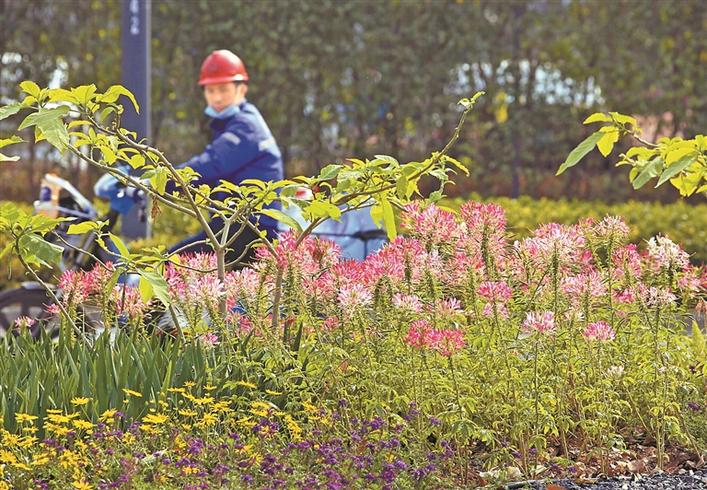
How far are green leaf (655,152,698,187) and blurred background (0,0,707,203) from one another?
32.7ft

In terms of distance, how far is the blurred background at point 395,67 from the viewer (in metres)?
14.0

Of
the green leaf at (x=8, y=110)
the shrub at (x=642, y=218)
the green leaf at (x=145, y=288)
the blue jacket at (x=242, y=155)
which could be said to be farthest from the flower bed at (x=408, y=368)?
the shrub at (x=642, y=218)

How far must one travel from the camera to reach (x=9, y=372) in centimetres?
436

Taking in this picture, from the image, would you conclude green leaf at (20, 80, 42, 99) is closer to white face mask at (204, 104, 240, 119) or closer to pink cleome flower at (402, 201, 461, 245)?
pink cleome flower at (402, 201, 461, 245)

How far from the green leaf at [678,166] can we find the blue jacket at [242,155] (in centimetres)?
268

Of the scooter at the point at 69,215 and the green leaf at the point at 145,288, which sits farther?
the scooter at the point at 69,215

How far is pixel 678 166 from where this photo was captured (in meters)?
4.10

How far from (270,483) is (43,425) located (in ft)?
2.81

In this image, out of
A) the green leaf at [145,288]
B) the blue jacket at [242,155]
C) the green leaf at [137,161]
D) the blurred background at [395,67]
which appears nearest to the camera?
the green leaf at [145,288]

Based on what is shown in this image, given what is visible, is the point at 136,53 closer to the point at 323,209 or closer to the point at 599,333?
the point at 323,209

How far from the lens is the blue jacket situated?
645 centimetres

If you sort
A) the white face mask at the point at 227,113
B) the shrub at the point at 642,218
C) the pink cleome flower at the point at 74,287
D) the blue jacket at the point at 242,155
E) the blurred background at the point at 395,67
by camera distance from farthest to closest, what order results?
the blurred background at the point at 395,67 → the shrub at the point at 642,218 → the white face mask at the point at 227,113 → the blue jacket at the point at 242,155 → the pink cleome flower at the point at 74,287

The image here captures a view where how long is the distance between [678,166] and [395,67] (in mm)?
10259

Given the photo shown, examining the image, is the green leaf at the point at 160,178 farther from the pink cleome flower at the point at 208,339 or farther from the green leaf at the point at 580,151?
the green leaf at the point at 580,151
